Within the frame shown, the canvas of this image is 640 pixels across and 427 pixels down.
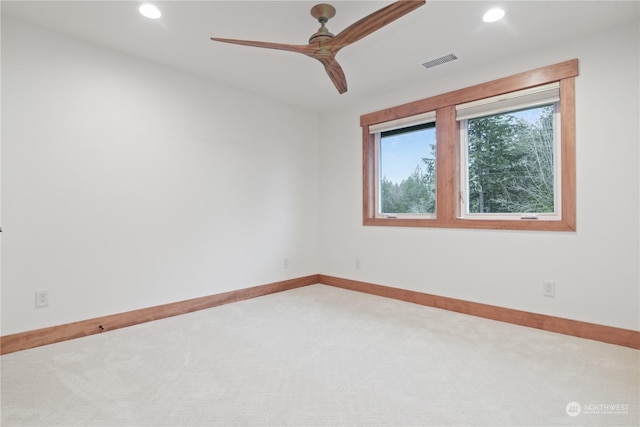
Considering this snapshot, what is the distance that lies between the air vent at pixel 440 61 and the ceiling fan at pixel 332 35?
111cm

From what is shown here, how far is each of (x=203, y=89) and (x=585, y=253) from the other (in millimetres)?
3712

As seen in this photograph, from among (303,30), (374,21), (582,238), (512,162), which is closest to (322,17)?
(303,30)

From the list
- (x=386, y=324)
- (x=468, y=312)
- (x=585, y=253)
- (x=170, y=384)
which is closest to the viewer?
(x=170, y=384)

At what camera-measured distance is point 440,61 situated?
2.93 metres

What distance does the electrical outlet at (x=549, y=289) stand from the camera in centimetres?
263

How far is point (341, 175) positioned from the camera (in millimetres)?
4281

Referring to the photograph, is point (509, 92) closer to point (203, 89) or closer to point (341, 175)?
point (341, 175)

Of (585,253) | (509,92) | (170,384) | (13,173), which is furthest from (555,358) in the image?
(13,173)

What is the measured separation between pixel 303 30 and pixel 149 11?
1.05 meters

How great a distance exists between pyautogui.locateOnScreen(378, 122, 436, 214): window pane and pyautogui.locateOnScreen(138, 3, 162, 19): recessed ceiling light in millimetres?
2622
